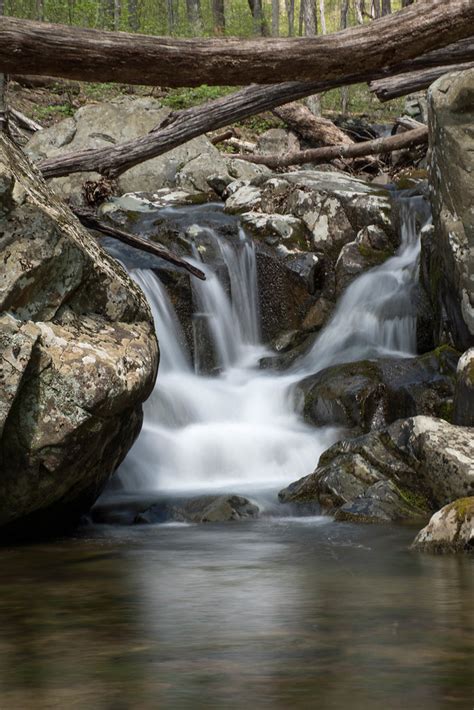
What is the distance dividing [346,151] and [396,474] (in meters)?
8.06

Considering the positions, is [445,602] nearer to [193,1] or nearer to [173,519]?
[173,519]

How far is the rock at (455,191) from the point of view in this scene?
9141 millimetres

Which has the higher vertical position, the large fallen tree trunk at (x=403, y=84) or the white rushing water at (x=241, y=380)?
the large fallen tree trunk at (x=403, y=84)

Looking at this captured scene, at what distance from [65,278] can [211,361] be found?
4.85m

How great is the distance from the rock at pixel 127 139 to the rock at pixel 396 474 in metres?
8.07

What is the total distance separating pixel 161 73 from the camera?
4.85 meters

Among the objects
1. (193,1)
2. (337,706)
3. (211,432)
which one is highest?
(193,1)

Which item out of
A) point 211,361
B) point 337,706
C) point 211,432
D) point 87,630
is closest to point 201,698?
point 337,706

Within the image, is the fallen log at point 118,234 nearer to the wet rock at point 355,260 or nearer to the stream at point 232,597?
the stream at point 232,597

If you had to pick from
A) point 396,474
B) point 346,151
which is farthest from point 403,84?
point 346,151

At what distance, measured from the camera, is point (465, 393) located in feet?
26.1

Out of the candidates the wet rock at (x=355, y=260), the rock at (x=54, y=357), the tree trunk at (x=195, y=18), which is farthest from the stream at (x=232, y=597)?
the tree trunk at (x=195, y=18)

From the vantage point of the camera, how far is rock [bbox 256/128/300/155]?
1784 cm

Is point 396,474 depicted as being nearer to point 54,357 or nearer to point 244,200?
point 54,357
